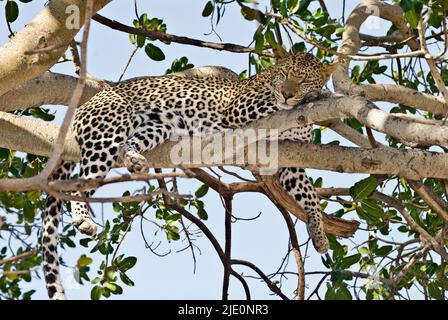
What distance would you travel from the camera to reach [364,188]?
6391mm

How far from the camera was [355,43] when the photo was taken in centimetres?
702

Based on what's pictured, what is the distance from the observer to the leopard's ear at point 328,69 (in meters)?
6.90

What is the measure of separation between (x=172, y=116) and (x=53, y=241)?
4.30 feet

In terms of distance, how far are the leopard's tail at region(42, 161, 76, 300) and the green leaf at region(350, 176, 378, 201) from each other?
190 centimetres

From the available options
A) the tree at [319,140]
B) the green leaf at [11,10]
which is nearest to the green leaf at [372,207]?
the tree at [319,140]

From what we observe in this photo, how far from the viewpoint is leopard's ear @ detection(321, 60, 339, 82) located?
22.6ft

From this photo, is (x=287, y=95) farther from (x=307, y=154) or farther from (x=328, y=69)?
(x=307, y=154)

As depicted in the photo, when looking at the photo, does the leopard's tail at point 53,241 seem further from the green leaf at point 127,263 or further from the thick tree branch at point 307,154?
the green leaf at point 127,263

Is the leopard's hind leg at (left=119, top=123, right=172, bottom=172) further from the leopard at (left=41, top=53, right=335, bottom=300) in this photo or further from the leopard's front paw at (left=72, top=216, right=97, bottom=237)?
the leopard's front paw at (left=72, top=216, right=97, bottom=237)

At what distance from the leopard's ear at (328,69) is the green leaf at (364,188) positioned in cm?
93

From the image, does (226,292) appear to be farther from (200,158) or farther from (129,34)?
(129,34)

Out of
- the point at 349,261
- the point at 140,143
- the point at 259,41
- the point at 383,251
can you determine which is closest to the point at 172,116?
the point at 140,143

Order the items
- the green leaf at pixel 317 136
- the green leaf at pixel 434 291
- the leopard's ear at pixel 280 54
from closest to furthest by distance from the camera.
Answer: the green leaf at pixel 434 291 → the leopard's ear at pixel 280 54 → the green leaf at pixel 317 136

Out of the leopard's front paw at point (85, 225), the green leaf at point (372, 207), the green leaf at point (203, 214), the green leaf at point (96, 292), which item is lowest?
the green leaf at point (96, 292)
